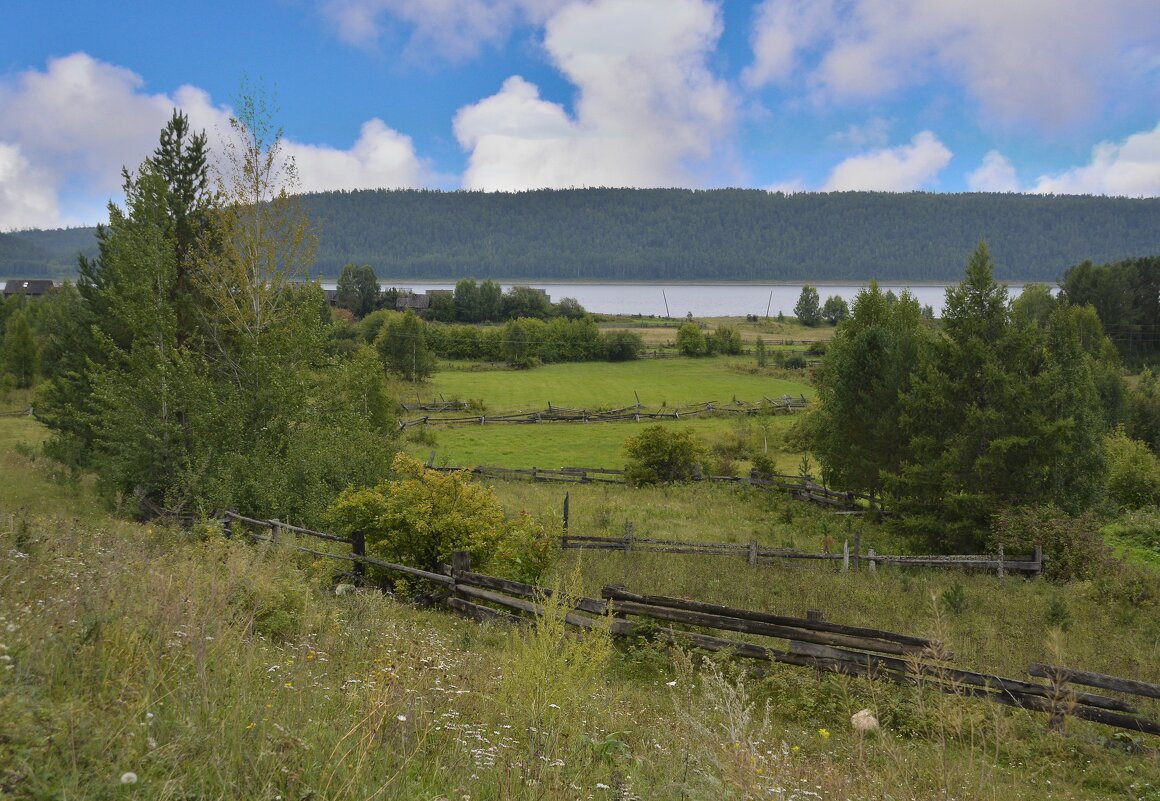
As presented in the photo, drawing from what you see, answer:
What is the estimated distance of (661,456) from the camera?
34094 mm

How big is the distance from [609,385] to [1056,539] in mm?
48827

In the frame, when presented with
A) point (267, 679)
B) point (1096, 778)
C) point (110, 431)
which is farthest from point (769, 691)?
point (110, 431)

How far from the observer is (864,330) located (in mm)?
25516

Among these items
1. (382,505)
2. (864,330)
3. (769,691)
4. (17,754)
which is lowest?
(769,691)

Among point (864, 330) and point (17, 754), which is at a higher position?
point (864, 330)

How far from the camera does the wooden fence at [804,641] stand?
7.30m

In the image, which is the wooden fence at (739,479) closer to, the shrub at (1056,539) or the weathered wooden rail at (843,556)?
the shrub at (1056,539)

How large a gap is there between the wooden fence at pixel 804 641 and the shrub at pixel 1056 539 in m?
9.58

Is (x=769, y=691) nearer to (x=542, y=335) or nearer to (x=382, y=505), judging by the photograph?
(x=382, y=505)

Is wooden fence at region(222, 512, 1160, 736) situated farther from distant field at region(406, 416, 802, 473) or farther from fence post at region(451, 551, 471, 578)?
distant field at region(406, 416, 802, 473)

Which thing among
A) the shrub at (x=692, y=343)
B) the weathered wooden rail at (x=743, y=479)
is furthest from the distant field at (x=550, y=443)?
the shrub at (x=692, y=343)

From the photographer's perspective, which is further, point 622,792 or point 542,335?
point 542,335

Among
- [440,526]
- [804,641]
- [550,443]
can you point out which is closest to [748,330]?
[550,443]

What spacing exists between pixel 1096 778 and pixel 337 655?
22.7 ft
